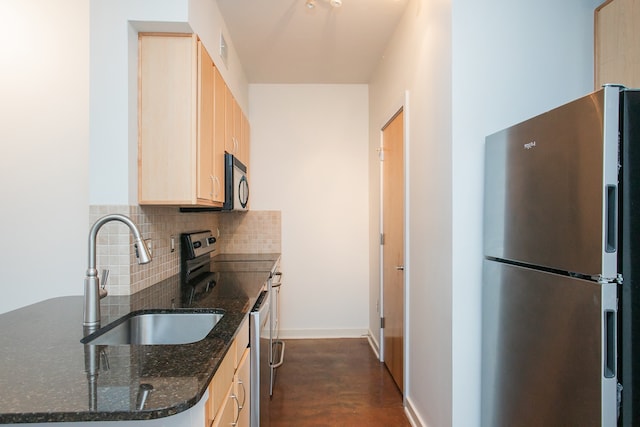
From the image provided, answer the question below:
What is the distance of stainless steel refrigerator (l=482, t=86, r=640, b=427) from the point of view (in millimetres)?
939

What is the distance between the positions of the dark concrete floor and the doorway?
0.18 metres

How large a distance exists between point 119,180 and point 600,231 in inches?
78.6

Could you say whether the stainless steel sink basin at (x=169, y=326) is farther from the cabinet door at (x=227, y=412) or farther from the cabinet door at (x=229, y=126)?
the cabinet door at (x=229, y=126)

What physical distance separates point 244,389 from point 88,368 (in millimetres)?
688

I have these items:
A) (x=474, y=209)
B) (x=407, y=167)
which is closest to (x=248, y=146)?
(x=407, y=167)

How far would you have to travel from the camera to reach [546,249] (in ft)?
3.75

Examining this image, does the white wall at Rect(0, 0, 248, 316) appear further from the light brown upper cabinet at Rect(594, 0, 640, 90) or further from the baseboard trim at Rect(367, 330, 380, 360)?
the baseboard trim at Rect(367, 330, 380, 360)

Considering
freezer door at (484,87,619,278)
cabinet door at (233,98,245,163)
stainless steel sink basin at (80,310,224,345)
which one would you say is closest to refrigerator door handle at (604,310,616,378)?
freezer door at (484,87,619,278)

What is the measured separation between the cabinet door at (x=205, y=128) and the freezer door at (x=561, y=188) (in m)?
1.51

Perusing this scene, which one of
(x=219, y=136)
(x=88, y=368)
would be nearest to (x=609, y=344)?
(x=88, y=368)

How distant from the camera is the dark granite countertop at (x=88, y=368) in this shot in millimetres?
684

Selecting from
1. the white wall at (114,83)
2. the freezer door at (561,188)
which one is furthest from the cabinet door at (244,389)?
the freezer door at (561,188)

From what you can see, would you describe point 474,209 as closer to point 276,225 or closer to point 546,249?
point 546,249

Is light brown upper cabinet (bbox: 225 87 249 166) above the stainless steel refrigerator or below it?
above
